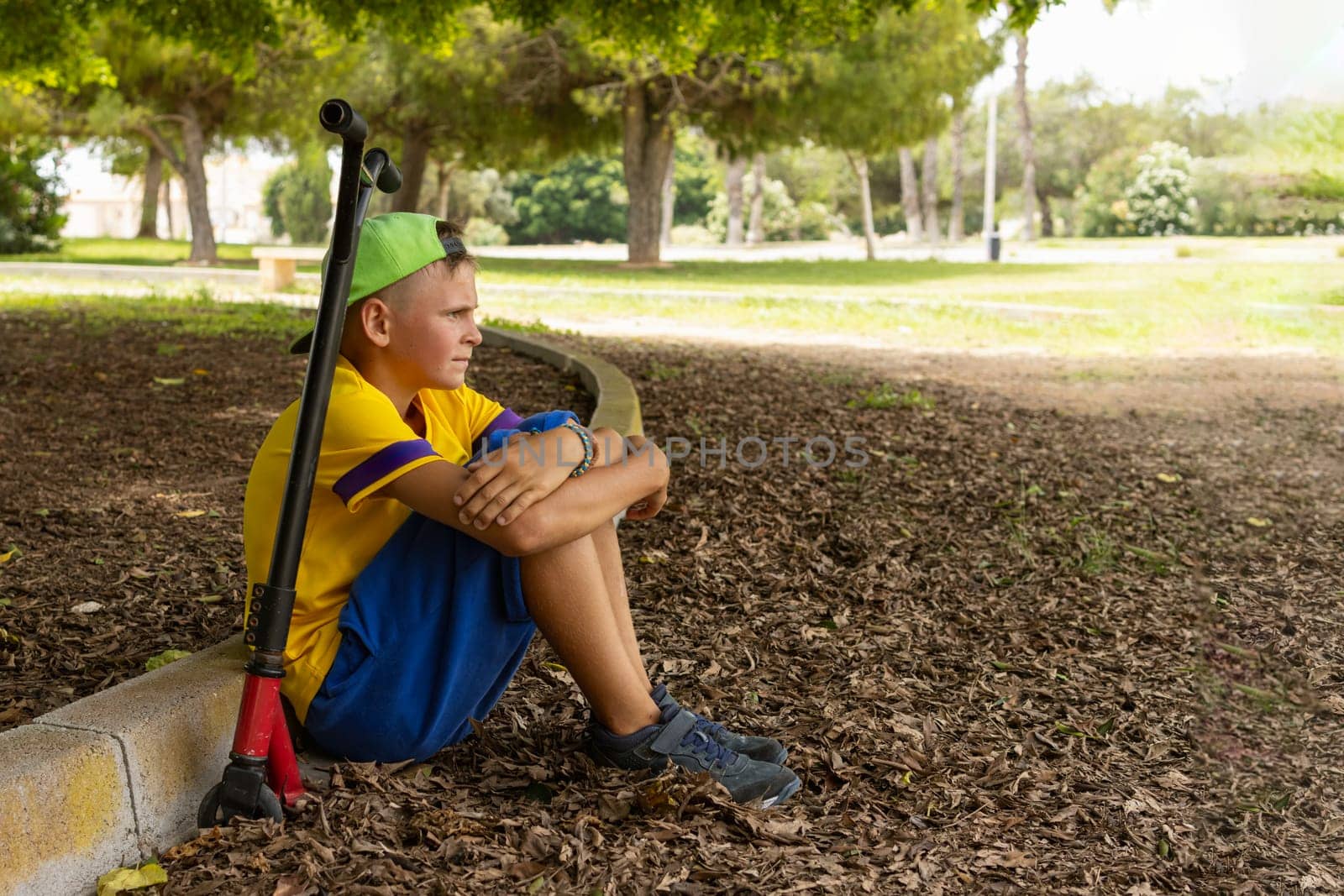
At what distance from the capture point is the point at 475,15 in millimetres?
24188

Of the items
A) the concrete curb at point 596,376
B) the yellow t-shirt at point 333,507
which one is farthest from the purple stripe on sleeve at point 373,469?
the concrete curb at point 596,376

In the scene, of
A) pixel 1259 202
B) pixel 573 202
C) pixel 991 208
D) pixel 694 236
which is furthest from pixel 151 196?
pixel 1259 202

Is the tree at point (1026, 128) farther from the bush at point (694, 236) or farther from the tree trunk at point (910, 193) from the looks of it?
the bush at point (694, 236)

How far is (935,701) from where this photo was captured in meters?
3.29

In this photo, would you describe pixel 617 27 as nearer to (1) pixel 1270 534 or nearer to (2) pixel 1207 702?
(1) pixel 1270 534

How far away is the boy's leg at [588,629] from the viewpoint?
2.43m

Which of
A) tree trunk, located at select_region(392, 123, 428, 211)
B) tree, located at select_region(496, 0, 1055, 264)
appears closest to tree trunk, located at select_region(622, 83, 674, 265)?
tree, located at select_region(496, 0, 1055, 264)

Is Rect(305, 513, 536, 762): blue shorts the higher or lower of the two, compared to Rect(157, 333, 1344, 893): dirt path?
higher

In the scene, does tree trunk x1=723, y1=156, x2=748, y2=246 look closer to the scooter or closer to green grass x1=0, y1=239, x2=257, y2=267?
Answer: green grass x1=0, y1=239, x2=257, y2=267

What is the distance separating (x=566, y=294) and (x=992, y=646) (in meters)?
13.5

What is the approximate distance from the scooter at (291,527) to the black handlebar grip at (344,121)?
23 mm

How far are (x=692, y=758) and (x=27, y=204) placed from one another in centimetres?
2766

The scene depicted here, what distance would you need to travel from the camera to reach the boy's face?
8.36 ft

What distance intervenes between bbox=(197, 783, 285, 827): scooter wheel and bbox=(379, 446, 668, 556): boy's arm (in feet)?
1.95
